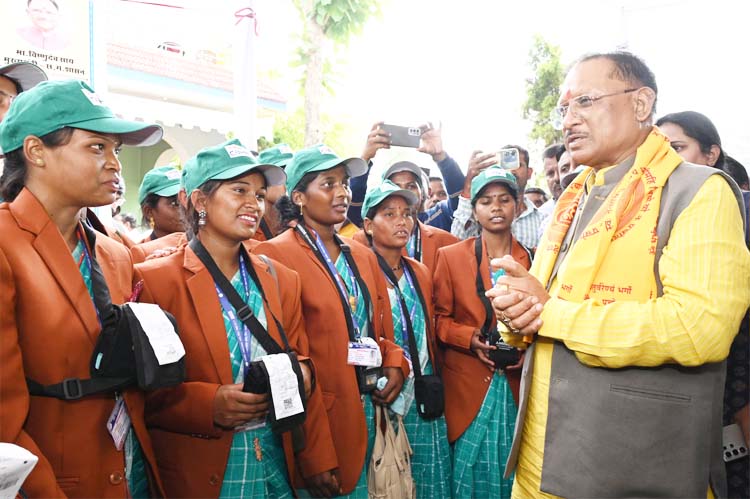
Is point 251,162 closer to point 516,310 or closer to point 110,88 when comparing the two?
point 516,310

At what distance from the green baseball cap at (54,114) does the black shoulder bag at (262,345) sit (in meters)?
0.76

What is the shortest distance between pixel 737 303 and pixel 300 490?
217cm

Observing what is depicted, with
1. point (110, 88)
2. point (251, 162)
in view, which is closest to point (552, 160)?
point (251, 162)

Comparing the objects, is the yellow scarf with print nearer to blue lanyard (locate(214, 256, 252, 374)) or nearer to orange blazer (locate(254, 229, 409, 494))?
blue lanyard (locate(214, 256, 252, 374))

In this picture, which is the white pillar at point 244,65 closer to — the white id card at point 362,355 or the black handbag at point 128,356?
the white id card at point 362,355

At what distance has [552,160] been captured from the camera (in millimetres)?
5957

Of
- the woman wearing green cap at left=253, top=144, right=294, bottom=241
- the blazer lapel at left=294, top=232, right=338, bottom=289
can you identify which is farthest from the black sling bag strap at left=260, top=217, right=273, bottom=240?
the blazer lapel at left=294, top=232, right=338, bottom=289

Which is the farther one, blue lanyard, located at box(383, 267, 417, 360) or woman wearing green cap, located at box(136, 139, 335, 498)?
blue lanyard, located at box(383, 267, 417, 360)

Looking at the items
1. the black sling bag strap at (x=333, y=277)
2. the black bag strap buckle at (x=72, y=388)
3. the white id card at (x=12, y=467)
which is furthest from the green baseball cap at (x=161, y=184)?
the white id card at (x=12, y=467)

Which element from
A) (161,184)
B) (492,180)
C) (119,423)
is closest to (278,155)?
(161,184)

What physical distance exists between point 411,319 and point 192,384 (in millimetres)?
1794

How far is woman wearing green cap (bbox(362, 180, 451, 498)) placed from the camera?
3.93 metres

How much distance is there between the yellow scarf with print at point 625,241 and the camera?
202cm

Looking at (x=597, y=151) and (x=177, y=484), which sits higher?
(x=597, y=151)
